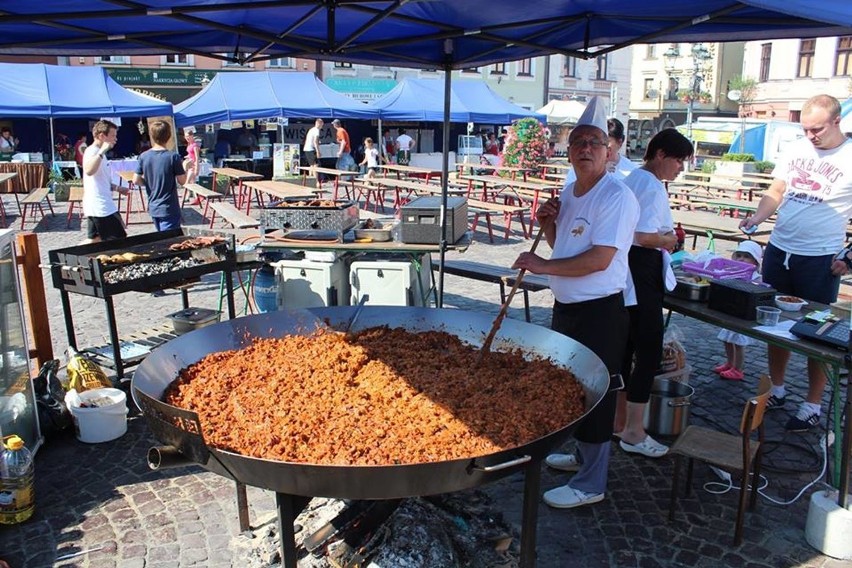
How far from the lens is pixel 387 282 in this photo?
6059mm

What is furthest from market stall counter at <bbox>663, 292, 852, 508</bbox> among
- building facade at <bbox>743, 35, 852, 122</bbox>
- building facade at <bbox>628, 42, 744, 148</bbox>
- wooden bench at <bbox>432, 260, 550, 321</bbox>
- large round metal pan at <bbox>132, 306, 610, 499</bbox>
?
building facade at <bbox>628, 42, 744, 148</bbox>

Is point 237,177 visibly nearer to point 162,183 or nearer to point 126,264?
point 162,183

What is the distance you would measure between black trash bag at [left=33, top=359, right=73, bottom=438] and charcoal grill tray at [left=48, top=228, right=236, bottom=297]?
0.61 metres

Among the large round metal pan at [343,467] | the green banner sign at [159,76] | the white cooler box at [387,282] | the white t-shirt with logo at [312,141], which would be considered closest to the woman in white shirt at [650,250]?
the large round metal pan at [343,467]

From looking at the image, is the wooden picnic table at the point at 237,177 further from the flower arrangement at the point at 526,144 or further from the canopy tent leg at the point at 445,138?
the canopy tent leg at the point at 445,138

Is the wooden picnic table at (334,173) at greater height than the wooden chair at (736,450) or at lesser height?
greater

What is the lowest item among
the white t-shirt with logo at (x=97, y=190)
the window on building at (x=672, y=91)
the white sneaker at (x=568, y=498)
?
the white sneaker at (x=568, y=498)

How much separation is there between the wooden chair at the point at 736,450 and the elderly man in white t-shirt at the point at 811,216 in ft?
3.45

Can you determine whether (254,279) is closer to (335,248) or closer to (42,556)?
(335,248)

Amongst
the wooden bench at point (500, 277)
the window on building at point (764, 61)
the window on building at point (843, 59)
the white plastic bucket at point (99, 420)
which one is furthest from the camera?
the window on building at point (764, 61)

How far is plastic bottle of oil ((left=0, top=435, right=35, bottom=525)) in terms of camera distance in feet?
10.8

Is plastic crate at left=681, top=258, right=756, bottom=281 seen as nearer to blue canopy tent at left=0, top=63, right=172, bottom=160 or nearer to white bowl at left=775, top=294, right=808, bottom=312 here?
white bowl at left=775, top=294, right=808, bottom=312

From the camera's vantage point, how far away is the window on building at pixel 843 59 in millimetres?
33625

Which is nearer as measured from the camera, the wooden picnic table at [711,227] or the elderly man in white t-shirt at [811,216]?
the elderly man in white t-shirt at [811,216]
